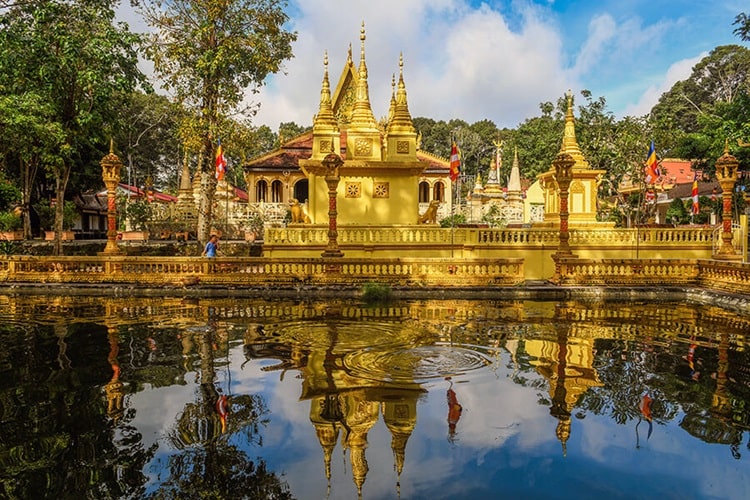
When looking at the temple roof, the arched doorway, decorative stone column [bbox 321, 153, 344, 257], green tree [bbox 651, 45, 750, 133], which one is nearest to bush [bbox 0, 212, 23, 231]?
the temple roof

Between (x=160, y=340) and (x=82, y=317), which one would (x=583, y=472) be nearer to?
(x=160, y=340)

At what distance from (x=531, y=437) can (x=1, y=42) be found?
20.3 meters

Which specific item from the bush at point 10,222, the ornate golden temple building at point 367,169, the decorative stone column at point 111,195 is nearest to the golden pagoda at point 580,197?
the ornate golden temple building at point 367,169

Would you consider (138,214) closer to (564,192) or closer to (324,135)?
(324,135)

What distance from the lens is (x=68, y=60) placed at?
18.7 meters

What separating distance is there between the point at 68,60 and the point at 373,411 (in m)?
18.3

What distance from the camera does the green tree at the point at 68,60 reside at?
1852cm

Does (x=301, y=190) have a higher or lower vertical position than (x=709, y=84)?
lower

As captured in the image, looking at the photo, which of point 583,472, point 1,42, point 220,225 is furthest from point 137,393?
point 220,225

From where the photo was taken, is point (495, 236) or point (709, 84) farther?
point (709, 84)

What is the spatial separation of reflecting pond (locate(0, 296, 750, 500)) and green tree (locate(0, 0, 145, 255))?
462 inches

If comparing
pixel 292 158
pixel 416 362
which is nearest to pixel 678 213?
pixel 292 158

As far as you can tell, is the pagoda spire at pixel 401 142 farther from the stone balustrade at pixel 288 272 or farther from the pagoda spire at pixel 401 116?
the stone balustrade at pixel 288 272

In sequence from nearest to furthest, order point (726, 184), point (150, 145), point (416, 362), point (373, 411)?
point (373, 411)
point (416, 362)
point (726, 184)
point (150, 145)
